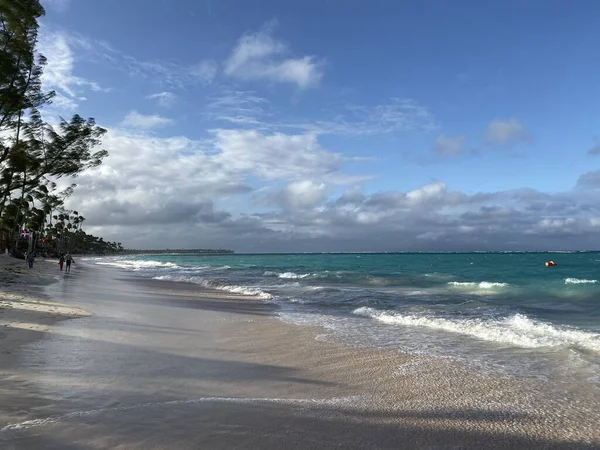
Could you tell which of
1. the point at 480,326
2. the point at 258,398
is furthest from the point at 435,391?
the point at 480,326

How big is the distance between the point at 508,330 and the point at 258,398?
32.4 ft

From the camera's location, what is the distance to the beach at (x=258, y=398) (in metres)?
5.14

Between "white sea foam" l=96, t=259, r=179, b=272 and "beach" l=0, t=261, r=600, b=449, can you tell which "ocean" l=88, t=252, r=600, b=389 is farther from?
"white sea foam" l=96, t=259, r=179, b=272

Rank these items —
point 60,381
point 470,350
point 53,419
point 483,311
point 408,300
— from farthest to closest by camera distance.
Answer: point 408,300 < point 483,311 < point 470,350 < point 60,381 < point 53,419

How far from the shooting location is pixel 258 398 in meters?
6.68

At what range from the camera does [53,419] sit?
5379 mm

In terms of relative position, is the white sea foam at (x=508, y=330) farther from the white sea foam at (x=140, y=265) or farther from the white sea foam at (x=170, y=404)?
the white sea foam at (x=140, y=265)

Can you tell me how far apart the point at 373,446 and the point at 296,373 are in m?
3.55

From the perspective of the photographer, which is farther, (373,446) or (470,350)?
(470,350)

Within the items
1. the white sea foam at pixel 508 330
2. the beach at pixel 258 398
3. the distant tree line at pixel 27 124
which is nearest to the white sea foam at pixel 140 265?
the distant tree line at pixel 27 124

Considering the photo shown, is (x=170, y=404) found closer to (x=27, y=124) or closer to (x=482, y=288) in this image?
(x=27, y=124)

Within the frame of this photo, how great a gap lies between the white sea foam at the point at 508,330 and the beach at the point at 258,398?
386 cm

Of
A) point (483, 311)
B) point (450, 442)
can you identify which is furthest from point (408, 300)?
point (450, 442)

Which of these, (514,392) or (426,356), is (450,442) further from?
(426,356)
